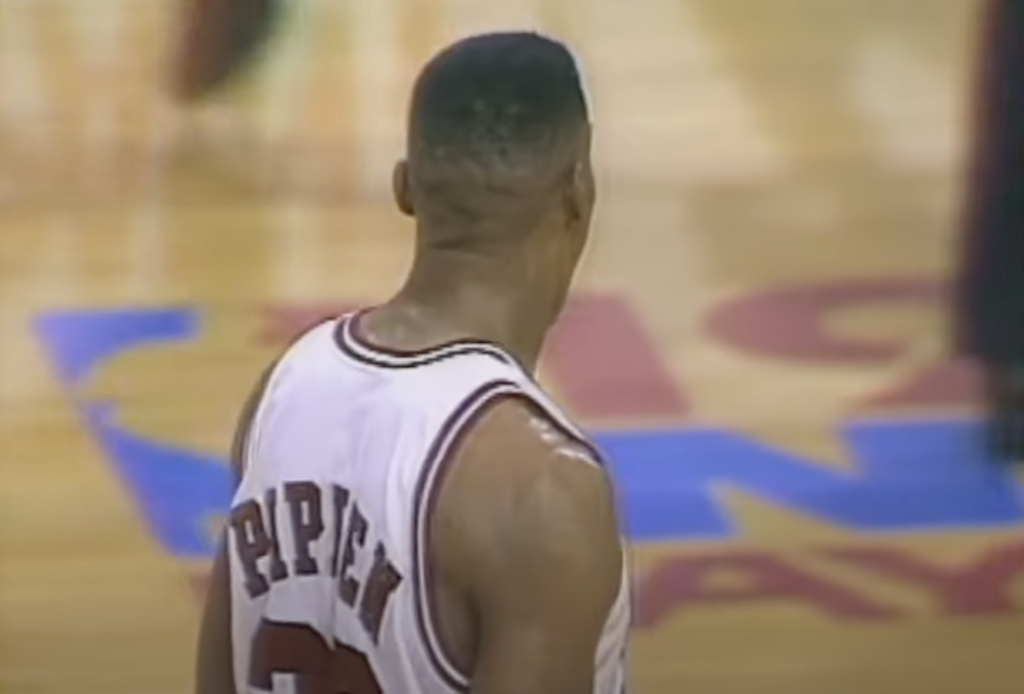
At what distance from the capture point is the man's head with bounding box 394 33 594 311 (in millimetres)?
1783

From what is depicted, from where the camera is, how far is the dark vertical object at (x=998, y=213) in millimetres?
3932

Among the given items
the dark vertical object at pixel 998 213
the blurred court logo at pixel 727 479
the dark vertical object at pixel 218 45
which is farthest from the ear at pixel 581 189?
the dark vertical object at pixel 218 45

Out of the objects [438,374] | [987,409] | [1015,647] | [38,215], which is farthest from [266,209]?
[438,374]

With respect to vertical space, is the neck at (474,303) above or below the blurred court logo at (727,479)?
above

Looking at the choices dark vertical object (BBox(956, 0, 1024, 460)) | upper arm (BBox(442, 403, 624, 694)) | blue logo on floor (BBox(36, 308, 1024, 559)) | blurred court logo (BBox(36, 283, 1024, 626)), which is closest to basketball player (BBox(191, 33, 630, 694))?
upper arm (BBox(442, 403, 624, 694))

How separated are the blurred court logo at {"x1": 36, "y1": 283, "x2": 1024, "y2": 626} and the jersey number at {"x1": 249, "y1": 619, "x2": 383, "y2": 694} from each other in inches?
71.0

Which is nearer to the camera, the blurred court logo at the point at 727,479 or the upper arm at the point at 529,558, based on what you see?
the upper arm at the point at 529,558

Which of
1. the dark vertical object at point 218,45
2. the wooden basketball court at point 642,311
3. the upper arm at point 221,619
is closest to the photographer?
the upper arm at point 221,619

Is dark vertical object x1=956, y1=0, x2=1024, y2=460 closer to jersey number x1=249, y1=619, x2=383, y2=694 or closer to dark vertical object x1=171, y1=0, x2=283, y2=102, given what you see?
dark vertical object x1=171, y1=0, x2=283, y2=102

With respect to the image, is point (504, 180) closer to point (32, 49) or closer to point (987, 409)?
point (987, 409)

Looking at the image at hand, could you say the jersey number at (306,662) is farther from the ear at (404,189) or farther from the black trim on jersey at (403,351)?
the ear at (404,189)

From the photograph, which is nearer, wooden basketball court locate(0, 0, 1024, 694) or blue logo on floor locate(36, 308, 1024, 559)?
wooden basketball court locate(0, 0, 1024, 694)

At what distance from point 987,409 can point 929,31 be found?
2113mm

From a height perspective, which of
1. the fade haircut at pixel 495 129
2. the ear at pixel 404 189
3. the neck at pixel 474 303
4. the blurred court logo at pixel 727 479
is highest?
the fade haircut at pixel 495 129
